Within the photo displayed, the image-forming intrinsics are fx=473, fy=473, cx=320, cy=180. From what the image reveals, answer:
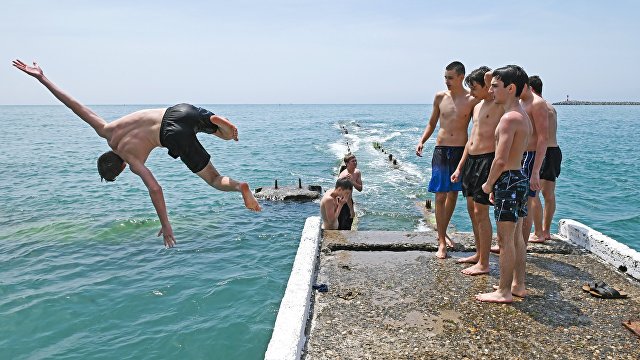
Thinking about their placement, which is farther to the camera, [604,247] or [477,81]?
[604,247]

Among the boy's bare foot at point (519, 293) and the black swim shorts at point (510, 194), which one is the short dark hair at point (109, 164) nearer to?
the black swim shorts at point (510, 194)

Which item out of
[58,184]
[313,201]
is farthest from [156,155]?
[313,201]

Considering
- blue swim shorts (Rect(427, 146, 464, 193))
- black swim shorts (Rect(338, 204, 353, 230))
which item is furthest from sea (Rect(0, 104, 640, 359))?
blue swim shorts (Rect(427, 146, 464, 193))

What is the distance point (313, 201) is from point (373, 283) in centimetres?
1107

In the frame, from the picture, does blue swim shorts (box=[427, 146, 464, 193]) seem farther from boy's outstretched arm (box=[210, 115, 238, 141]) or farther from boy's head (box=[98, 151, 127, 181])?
boy's head (box=[98, 151, 127, 181])

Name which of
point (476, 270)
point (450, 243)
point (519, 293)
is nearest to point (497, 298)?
point (519, 293)

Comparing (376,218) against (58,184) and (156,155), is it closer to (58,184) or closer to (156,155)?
(58,184)

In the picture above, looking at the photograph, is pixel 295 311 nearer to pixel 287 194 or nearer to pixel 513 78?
pixel 513 78

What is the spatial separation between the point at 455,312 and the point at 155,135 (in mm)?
3526

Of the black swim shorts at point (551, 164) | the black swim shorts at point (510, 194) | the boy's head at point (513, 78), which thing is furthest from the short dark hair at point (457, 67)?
the black swim shorts at point (551, 164)

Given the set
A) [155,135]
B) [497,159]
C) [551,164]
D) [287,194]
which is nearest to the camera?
[497,159]

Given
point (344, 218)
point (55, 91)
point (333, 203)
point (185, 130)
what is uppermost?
point (55, 91)

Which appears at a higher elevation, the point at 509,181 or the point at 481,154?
the point at 481,154

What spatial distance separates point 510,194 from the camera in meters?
4.79
